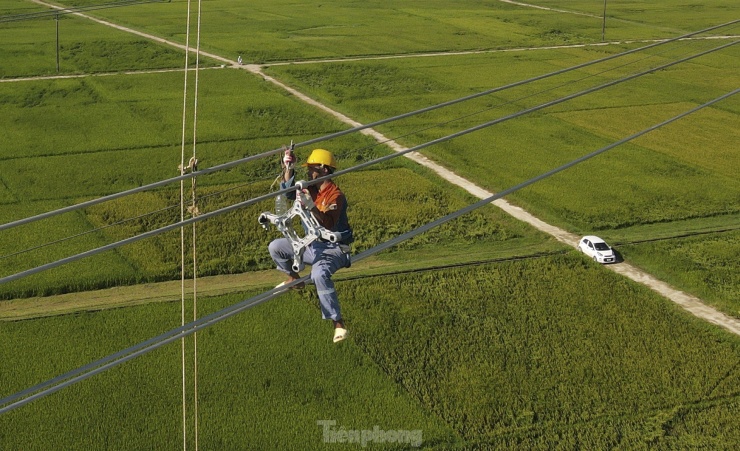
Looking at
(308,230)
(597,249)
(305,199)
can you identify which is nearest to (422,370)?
(597,249)

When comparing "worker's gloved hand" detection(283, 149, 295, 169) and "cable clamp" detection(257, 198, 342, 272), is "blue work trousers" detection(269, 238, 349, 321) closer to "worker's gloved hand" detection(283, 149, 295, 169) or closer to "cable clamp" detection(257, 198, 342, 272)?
"cable clamp" detection(257, 198, 342, 272)

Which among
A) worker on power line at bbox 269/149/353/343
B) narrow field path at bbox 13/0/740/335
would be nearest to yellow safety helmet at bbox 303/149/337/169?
worker on power line at bbox 269/149/353/343

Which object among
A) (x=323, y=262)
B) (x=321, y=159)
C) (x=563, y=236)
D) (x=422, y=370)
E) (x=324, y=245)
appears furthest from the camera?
(x=563, y=236)

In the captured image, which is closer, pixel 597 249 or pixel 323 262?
pixel 323 262

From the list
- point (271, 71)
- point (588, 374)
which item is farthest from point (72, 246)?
point (271, 71)

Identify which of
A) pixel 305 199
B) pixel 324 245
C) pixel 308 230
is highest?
pixel 305 199

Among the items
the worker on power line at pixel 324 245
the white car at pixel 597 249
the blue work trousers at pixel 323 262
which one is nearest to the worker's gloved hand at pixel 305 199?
the worker on power line at pixel 324 245

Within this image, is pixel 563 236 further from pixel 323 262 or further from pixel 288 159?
pixel 288 159

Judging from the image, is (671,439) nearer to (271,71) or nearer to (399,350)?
(399,350)
